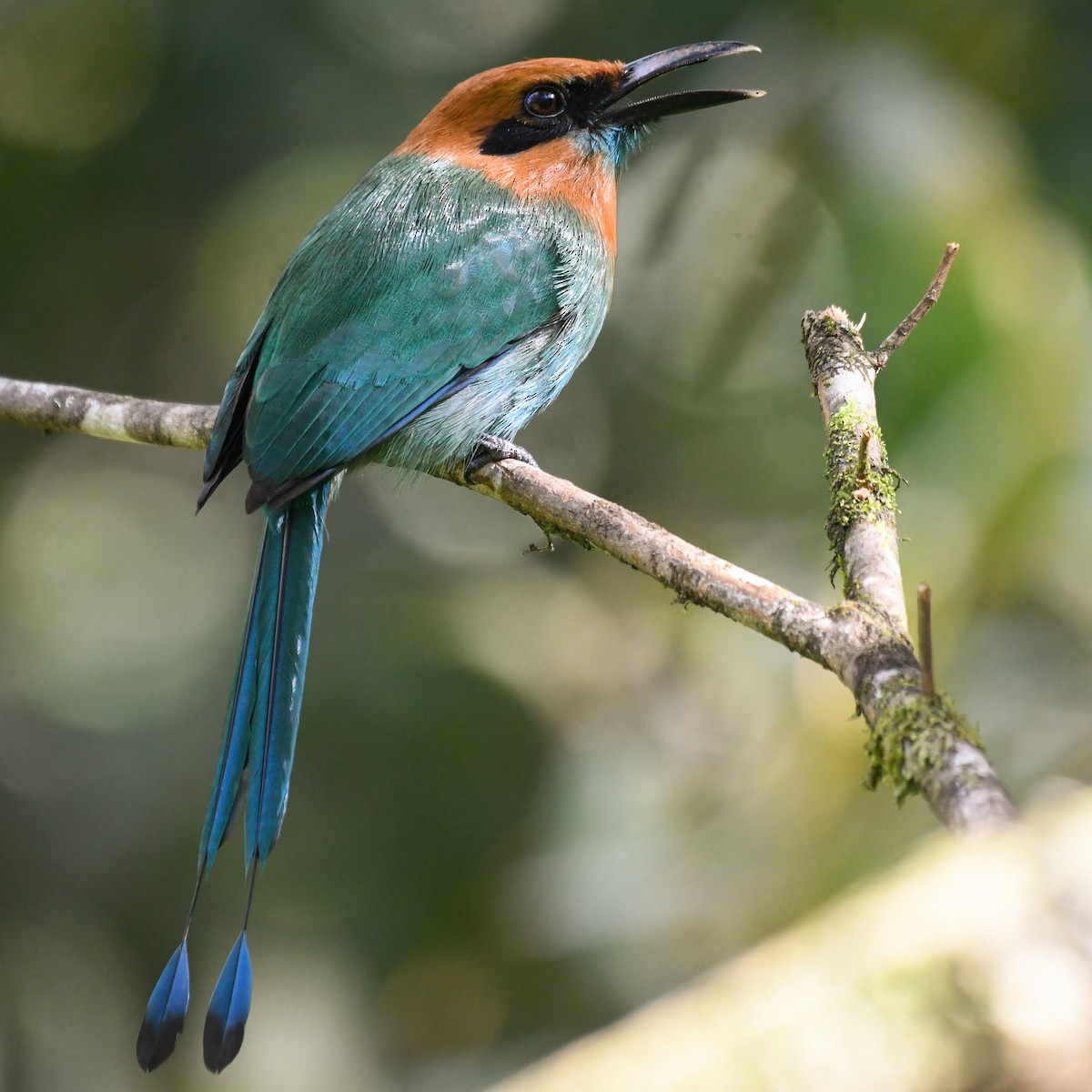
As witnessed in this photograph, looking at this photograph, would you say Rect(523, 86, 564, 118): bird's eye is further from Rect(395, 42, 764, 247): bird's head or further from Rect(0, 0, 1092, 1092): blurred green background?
Rect(0, 0, 1092, 1092): blurred green background

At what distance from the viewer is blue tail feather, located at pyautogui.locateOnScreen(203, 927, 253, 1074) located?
186cm

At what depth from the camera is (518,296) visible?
255cm

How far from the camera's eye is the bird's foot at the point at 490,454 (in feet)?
7.72

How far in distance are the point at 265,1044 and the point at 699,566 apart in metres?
2.44

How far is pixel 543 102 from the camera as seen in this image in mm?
2857

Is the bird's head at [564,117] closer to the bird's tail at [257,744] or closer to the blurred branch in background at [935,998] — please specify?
the bird's tail at [257,744]

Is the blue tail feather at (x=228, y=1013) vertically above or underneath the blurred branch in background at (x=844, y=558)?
underneath

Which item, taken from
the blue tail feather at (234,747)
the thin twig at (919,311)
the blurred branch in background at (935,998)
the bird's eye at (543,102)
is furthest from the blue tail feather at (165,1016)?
the bird's eye at (543,102)

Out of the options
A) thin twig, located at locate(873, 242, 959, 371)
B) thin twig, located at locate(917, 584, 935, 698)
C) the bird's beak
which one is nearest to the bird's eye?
the bird's beak

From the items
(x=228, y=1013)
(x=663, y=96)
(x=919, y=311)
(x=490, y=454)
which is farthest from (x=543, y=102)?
(x=228, y=1013)

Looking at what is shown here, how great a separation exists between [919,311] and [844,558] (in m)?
→ 0.43

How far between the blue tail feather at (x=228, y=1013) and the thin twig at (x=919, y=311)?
1.22 meters

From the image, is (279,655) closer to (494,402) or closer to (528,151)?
(494,402)

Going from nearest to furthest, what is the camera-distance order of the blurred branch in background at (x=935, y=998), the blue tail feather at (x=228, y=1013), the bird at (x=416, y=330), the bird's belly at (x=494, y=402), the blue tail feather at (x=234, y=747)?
the blurred branch in background at (x=935, y=998) → the blue tail feather at (x=228, y=1013) → the blue tail feather at (x=234, y=747) → the bird at (x=416, y=330) → the bird's belly at (x=494, y=402)
